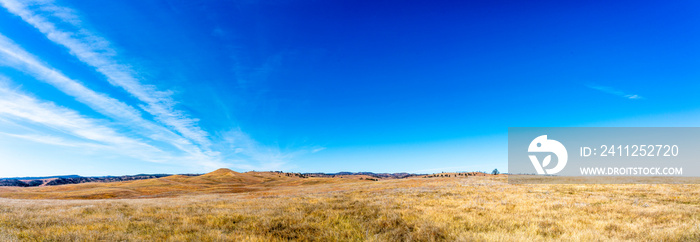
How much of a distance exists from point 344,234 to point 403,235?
192 centimetres

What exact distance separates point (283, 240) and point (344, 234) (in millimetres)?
1962

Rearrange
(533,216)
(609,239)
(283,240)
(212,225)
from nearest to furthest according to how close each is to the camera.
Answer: (609,239), (283,240), (212,225), (533,216)

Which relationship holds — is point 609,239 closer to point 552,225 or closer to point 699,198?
point 552,225

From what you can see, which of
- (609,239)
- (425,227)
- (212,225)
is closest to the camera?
(609,239)

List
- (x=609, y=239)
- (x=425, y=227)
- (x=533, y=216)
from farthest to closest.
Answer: (x=533, y=216) < (x=425, y=227) < (x=609, y=239)

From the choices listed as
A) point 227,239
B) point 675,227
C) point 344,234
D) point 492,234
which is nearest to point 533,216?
point 675,227

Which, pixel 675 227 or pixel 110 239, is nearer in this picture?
pixel 110 239

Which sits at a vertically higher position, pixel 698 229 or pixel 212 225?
pixel 698 229

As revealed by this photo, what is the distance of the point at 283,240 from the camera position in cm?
848

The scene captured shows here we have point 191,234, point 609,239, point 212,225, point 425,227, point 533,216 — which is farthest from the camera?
point 533,216

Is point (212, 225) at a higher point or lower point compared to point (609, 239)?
lower

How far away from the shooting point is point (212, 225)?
10.9 meters

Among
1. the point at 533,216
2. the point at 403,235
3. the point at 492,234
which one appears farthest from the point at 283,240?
the point at 533,216

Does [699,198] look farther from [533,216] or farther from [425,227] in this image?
[425,227]
